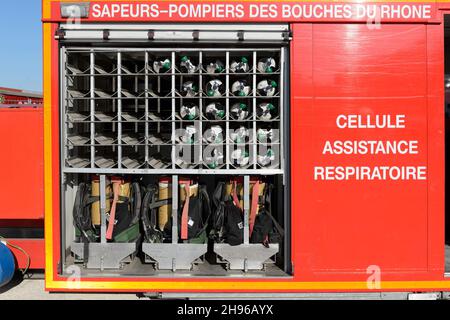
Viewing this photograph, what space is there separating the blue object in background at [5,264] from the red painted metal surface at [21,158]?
422 millimetres

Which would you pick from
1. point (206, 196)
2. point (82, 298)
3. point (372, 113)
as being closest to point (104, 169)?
point (206, 196)

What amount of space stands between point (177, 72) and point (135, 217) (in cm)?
107

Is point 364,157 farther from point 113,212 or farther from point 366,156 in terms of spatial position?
point 113,212

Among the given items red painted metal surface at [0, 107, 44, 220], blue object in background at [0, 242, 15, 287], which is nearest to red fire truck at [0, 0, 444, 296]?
red painted metal surface at [0, 107, 44, 220]

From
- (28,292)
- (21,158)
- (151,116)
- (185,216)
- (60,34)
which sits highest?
(60,34)

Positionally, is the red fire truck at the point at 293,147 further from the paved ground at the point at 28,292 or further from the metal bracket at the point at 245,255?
A: the paved ground at the point at 28,292

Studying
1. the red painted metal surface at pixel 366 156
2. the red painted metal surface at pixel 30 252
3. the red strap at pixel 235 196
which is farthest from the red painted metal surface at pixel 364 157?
→ the red painted metal surface at pixel 30 252

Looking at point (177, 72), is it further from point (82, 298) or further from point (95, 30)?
point (82, 298)

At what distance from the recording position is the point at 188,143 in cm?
346

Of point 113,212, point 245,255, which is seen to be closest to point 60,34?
point 113,212

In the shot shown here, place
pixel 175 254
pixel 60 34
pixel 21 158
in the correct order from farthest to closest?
1. pixel 21 158
2. pixel 175 254
3. pixel 60 34

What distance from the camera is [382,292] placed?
330 cm

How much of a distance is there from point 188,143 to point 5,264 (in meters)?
1.97

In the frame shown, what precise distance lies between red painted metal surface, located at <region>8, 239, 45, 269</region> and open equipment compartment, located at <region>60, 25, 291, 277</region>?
0.90 meters
